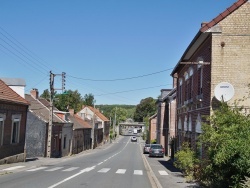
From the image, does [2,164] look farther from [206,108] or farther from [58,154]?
[58,154]

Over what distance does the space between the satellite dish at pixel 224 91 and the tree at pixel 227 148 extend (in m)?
2.23

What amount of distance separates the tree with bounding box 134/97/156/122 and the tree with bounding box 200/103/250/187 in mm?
139924

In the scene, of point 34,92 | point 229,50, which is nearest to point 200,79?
point 229,50

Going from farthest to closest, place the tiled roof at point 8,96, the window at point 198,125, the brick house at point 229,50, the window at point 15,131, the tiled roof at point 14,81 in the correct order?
the tiled roof at point 14,81, the window at point 15,131, the tiled roof at point 8,96, the window at point 198,125, the brick house at point 229,50

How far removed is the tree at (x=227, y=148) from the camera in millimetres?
10531

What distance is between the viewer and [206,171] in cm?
1326

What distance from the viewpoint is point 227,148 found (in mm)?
10906

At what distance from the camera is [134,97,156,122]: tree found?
155038 mm

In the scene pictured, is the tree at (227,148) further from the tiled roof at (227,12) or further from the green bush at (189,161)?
the tiled roof at (227,12)

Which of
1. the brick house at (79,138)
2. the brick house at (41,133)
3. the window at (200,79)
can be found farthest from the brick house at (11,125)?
the brick house at (79,138)

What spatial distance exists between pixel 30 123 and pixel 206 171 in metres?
29.2

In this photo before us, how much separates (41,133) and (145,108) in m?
122

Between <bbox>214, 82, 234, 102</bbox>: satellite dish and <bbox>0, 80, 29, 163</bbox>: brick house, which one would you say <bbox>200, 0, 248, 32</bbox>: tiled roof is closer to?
<bbox>214, 82, 234, 102</bbox>: satellite dish

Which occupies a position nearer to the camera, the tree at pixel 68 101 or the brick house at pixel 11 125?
the brick house at pixel 11 125
